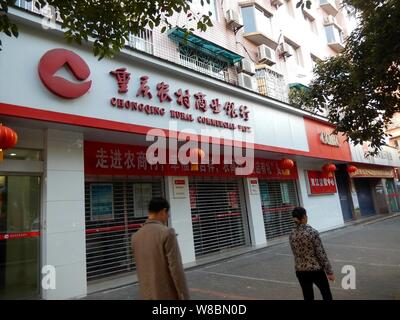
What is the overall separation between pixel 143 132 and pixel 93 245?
2.79m

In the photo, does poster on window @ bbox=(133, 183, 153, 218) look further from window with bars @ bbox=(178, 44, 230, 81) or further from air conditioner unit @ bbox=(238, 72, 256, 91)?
air conditioner unit @ bbox=(238, 72, 256, 91)

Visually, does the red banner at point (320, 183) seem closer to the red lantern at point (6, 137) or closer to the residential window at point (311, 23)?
the residential window at point (311, 23)

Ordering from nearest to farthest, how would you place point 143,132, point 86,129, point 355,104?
point 355,104
point 86,129
point 143,132

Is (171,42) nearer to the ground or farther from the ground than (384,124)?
farther from the ground

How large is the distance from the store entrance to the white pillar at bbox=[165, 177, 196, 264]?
3.55 meters

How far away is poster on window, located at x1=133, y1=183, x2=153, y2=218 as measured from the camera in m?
8.52

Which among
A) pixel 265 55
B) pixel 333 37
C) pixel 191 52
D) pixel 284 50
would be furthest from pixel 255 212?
pixel 333 37

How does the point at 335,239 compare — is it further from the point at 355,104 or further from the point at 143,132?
A: the point at 143,132

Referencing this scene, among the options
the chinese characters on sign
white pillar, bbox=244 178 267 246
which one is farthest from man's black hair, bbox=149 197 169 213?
white pillar, bbox=244 178 267 246

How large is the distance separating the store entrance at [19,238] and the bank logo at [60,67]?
180 centimetres

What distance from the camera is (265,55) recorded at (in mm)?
14062

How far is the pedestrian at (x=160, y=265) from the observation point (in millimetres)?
3004
